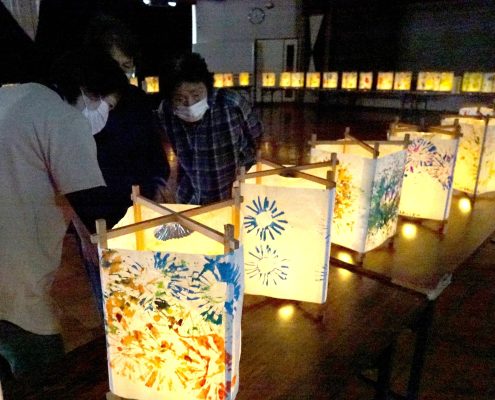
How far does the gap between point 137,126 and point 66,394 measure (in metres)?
1.41

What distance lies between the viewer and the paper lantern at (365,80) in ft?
29.5

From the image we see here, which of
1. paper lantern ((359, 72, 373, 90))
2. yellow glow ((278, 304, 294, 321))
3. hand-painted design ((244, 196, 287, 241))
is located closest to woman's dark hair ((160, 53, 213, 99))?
hand-painted design ((244, 196, 287, 241))

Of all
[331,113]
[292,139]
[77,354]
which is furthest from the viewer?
[331,113]

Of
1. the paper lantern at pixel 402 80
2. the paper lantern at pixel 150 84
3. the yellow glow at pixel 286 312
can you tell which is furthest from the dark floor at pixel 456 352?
the paper lantern at pixel 150 84

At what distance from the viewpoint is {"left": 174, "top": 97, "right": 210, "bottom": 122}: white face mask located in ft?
4.92

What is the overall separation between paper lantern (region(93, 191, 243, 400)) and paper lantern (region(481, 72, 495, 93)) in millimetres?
7864

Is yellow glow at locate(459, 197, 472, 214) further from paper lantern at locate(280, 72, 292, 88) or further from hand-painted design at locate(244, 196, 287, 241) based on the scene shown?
paper lantern at locate(280, 72, 292, 88)

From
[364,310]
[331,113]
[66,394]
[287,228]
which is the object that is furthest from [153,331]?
[331,113]

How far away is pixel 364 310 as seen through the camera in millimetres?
1046

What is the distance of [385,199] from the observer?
1254mm

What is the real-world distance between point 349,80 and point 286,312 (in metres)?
9.09

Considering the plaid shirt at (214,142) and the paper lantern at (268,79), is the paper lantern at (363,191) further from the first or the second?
the paper lantern at (268,79)

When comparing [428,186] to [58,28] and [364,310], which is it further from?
[58,28]

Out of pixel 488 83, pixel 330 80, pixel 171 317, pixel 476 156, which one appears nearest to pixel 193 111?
pixel 171 317
